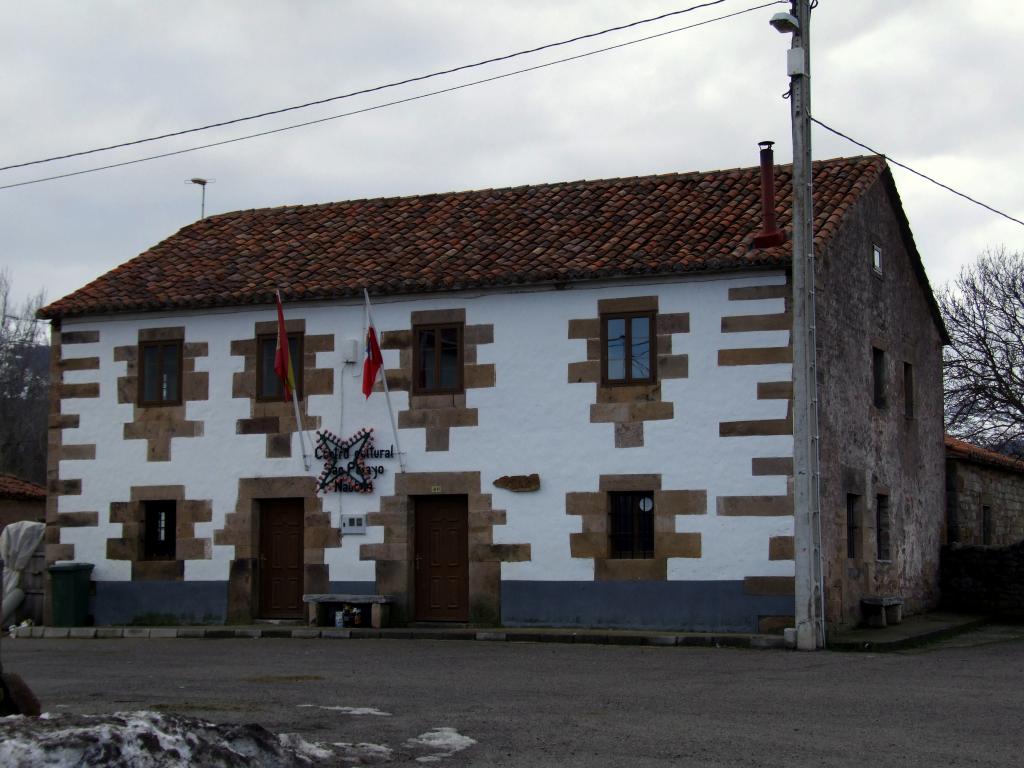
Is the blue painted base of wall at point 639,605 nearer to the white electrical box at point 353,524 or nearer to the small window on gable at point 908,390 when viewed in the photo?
the white electrical box at point 353,524

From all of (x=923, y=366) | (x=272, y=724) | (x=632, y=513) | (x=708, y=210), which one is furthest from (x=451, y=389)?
(x=272, y=724)

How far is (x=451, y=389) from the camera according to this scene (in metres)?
19.8

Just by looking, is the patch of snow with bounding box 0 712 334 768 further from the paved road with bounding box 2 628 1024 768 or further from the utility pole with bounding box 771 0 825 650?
the utility pole with bounding box 771 0 825 650

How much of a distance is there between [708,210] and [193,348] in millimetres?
7848

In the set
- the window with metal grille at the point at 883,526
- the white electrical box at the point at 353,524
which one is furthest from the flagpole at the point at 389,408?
the window with metal grille at the point at 883,526

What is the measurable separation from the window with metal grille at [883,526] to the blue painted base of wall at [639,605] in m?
3.95

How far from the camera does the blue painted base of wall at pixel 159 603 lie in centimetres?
2066

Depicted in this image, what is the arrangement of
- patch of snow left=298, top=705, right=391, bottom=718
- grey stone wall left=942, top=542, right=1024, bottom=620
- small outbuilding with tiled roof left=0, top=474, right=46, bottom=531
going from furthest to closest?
small outbuilding with tiled roof left=0, top=474, right=46, bottom=531, grey stone wall left=942, top=542, right=1024, bottom=620, patch of snow left=298, top=705, right=391, bottom=718

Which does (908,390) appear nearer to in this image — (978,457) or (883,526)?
(883,526)

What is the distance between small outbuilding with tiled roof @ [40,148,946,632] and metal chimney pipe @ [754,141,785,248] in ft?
0.62

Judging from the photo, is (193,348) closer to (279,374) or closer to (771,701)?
(279,374)

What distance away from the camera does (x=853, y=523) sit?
19797 millimetres

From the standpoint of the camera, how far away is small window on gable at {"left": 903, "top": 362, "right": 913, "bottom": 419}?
74.9ft

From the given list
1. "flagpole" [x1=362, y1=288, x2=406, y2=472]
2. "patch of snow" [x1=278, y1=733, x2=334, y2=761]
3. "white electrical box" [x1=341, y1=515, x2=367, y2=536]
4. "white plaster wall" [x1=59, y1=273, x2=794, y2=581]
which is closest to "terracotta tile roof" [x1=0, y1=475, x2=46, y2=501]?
"white plaster wall" [x1=59, y1=273, x2=794, y2=581]
